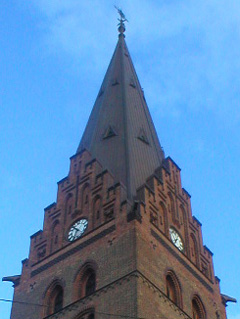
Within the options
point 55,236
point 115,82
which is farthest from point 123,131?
point 55,236

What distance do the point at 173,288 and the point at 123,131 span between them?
10029 mm

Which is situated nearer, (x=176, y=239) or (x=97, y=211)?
(x=97, y=211)

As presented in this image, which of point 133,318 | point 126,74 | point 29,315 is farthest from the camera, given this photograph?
point 126,74

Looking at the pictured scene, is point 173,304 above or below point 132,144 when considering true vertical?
below

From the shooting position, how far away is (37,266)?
1312 inches

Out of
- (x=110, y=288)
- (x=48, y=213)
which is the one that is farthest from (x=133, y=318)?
(x=48, y=213)

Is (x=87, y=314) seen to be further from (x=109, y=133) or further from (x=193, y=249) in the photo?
(x=109, y=133)

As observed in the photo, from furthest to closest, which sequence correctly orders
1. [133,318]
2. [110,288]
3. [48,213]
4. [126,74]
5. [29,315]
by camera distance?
1. [126,74]
2. [48,213]
3. [29,315]
4. [110,288]
5. [133,318]

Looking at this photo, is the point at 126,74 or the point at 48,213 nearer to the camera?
the point at 48,213

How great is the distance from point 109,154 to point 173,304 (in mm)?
9650

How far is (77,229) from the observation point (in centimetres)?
3325

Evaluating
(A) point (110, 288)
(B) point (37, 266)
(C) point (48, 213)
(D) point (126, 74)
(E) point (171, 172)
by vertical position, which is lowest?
(A) point (110, 288)

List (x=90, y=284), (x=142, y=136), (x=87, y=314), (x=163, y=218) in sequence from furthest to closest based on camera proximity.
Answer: (x=142, y=136)
(x=163, y=218)
(x=90, y=284)
(x=87, y=314)

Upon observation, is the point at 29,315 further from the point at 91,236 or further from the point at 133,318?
the point at 133,318
